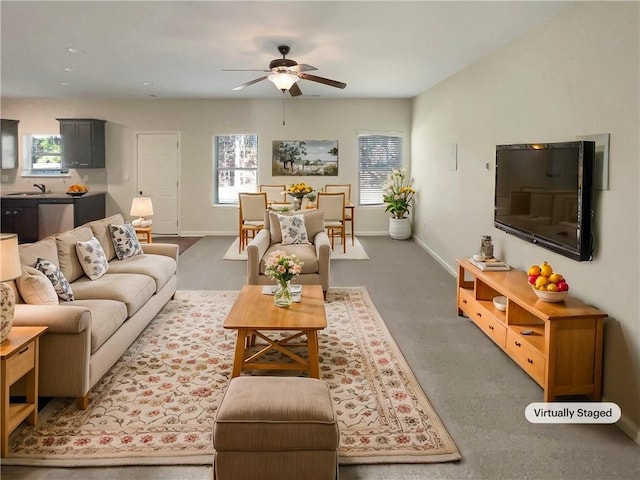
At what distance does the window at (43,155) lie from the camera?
981 cm

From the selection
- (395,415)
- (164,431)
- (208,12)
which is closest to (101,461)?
(164,431)

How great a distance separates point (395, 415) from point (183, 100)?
8186 mm

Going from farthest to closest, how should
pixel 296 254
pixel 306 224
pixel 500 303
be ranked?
1. pixel 306 224
2. pixel 296 254
3. pixel 500 303

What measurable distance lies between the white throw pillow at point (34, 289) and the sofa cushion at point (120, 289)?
531 mm

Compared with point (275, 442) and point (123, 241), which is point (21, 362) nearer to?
point (275, 442)

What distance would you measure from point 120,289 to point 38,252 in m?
0.62

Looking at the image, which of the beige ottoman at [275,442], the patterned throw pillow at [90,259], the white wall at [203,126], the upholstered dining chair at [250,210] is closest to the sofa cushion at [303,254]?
the patterned throw pillow at [90,259]

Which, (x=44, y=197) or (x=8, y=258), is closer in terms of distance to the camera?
(x=8, y=258)

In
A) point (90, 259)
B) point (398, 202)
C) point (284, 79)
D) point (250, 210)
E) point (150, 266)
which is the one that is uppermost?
point (284, 79)

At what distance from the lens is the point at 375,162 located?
10.0m

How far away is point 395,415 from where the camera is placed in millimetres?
2938

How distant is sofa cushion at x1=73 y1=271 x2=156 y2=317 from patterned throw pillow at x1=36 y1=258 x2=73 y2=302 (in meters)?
0.15

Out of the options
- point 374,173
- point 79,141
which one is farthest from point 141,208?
point 374,173

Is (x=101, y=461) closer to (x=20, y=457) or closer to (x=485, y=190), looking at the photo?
(x=20, y=457)
